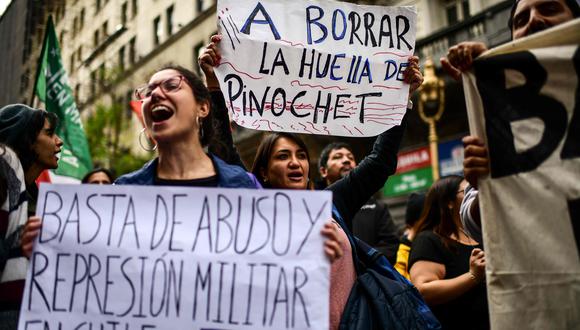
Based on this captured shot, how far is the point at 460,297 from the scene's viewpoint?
2.81 meters

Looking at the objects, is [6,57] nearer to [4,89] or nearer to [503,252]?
[4,89]

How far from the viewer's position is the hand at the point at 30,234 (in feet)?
6.31

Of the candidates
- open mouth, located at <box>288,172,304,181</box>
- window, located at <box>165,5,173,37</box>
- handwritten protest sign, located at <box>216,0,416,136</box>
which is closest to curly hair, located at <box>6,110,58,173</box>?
handwritten protest sign, located at <box>216,0,416,136</box>

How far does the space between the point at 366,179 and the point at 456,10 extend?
1277 centimetres

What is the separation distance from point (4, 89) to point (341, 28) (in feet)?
9.70

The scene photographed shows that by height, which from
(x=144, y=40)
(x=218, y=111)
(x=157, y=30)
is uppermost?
(x=157, y=30)

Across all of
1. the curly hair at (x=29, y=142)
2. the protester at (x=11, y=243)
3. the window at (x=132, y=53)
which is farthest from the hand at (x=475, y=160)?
the window at (x=132, y=53)

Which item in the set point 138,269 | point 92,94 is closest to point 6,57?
point 138,269

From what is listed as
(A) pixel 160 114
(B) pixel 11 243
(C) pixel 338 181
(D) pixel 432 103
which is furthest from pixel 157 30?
(B) pixel 11 243

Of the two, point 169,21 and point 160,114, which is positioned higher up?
point 169,21

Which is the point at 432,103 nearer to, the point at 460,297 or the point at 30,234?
the point at 460,297

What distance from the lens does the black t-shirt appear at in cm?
278

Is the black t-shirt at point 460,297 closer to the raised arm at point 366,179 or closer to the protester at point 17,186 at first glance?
the raised arm at point 366,179

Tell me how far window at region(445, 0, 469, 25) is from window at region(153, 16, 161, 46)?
16017mm
